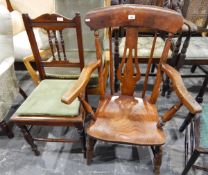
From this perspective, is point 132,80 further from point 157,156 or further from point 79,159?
point 79,159

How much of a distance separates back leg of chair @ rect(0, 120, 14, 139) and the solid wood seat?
85cm

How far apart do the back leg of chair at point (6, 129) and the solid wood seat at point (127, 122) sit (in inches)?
33.6

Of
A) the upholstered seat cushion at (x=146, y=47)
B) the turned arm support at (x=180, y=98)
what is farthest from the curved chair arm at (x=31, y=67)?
the turned arm support at (x=180, y=98)

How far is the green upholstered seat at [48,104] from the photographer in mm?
1127

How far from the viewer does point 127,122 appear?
3.59ft

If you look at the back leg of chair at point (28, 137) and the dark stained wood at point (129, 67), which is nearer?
the dark stained wood at point (129, 67)

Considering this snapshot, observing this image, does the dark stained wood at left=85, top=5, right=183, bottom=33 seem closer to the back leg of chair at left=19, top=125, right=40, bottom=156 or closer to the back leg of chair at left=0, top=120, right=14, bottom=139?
the back leg of chair at left=19, top=125, right=40, bottom=156

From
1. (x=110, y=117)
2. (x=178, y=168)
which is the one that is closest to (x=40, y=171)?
(x=110, y=117)

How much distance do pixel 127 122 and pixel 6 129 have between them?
1069 millimetres

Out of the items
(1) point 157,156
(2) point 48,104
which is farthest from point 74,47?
(1) point 157,156

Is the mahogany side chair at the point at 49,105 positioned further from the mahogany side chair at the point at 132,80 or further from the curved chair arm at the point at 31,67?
the curved chair arm at the point at 31,67

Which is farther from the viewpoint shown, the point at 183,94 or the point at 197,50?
the point at 197,50

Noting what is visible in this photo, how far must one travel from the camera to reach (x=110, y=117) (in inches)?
44.4

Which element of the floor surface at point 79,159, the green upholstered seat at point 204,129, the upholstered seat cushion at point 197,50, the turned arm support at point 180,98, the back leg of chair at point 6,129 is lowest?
the floor surface at point 79,159
